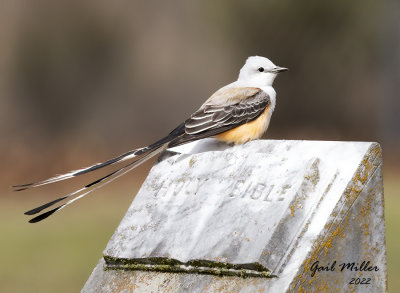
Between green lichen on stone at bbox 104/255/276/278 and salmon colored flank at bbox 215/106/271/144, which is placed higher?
salmon colored flank at bbox 215/106/271/144

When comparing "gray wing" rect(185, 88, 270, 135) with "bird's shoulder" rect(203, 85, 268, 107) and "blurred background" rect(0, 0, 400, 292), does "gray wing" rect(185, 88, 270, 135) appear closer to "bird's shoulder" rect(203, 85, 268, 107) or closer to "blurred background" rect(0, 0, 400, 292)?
"bird's shoulder" rect(203, 85, 268, 107)

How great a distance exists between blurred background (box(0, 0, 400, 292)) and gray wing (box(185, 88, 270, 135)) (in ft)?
50.9

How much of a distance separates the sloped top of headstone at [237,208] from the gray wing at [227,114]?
932 millimetres

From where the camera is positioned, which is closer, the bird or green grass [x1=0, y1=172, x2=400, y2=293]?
the bird

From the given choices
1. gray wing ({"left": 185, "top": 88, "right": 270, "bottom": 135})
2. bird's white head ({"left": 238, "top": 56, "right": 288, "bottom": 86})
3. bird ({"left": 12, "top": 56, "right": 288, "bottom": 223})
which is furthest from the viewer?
bird's white head ({"left": 238, "top": 56, "right": 288, "bottom": 86})

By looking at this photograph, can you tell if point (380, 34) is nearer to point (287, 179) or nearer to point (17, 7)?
point (17, 7)

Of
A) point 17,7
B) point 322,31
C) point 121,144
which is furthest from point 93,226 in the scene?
point 322,31

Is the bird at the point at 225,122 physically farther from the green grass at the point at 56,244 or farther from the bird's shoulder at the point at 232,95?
the green grass at the point at 56,244

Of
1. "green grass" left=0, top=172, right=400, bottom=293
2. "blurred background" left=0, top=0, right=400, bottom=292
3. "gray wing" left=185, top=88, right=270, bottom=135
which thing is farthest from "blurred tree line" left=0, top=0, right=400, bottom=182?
"gray wing" left=185, top=88, right=270, bottom=135

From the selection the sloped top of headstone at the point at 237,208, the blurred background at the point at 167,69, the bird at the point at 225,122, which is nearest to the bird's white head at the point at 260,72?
the bird at the point at 225,122

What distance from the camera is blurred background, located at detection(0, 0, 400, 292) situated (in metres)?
24.7

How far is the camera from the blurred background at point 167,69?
80.9 feet

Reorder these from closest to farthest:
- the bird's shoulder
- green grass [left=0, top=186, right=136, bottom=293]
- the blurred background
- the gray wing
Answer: the gray wing, the bird's shoulder, green grass [left=0, top=186, right=136, bottom=293], the blurred background

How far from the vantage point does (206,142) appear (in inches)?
311
